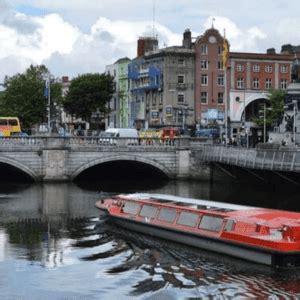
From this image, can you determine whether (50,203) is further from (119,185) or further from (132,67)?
(132,67)

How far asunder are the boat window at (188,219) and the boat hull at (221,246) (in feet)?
1.79

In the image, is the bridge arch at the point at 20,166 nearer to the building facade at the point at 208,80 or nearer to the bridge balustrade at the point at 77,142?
the bridge balustrade at the point at 77,142

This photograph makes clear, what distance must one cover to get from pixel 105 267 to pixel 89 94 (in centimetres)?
9608

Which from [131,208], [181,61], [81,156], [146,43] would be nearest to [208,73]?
[181,61]

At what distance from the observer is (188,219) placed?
36500mm

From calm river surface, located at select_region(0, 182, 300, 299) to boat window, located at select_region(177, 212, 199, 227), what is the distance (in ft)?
3.92

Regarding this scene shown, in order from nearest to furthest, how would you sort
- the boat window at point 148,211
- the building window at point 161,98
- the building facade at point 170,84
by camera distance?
1. the boat window at point 148,211
2. the building facade at point 170,84
3. the building window at point 161,98

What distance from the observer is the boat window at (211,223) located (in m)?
34.4

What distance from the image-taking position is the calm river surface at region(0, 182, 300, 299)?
27.5 metres

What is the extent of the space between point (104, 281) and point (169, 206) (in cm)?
1001

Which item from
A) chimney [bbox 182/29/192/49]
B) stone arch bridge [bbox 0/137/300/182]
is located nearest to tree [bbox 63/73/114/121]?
chimney [bbox 182/29/192/49]

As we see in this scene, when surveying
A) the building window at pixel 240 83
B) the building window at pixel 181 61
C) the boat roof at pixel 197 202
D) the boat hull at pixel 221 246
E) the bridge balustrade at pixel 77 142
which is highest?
the building window at pixel 181 61

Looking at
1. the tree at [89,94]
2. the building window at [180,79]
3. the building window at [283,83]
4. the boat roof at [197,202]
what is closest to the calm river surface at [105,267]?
the boat roof at [197,202]

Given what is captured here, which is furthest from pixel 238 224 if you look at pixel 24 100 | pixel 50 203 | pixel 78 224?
pixel 24 100
